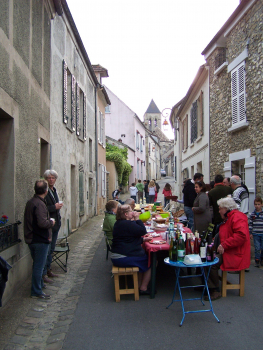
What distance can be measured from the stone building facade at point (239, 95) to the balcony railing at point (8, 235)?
5.99m

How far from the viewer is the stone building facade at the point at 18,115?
4891 mm

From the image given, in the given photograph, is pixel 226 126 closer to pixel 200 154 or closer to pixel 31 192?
pixel 200 154

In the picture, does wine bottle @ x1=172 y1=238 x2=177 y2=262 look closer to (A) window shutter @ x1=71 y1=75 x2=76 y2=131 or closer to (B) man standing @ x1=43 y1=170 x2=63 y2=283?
(B) man standing @ x1=43 y1=170 x2=63 y2=283

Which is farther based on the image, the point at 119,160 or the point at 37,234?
the point at 119,160

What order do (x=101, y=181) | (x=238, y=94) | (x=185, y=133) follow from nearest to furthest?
1. (x=238, y=94)
2. (x=101, y=181)
3. (x=185, y=133)

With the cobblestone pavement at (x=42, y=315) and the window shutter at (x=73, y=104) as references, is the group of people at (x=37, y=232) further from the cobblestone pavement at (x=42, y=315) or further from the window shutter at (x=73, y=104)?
the window shutter at (x=73, y=104)

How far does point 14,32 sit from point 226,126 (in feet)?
25.6

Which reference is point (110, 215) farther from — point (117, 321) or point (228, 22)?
point (228, 22)

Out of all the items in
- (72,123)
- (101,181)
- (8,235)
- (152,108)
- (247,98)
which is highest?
(152,108)

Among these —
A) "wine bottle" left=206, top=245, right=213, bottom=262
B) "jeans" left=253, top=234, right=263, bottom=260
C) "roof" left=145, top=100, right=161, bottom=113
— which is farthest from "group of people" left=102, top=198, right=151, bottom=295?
"roof" left=145, top=100, right=161, bottom=113

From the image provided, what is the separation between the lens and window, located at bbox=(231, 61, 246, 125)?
9844 mm

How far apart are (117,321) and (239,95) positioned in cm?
790

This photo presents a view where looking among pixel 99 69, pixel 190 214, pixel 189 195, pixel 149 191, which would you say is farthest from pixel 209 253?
pixel 99 69

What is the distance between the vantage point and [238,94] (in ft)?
33.3
